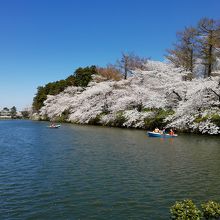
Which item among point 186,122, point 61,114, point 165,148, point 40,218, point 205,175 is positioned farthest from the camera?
point 61,114

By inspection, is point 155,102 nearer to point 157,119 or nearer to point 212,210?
point 157,119

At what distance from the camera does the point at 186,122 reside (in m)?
39.0

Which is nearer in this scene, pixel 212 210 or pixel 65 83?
pixel 212 210

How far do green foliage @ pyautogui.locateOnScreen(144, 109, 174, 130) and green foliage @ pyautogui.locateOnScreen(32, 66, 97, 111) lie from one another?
39801 millimetres

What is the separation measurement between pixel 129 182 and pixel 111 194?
210 centimetres

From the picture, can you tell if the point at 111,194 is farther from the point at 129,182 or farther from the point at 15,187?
the point at 15,187

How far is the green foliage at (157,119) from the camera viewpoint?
Answer: 44.5 metres

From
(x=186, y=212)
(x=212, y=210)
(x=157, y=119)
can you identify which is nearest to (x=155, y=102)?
(x=157, y=119)

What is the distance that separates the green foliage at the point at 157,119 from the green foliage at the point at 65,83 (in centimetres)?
3980

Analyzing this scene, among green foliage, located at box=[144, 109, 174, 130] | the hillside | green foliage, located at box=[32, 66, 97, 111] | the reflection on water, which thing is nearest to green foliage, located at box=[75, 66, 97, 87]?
green foliage, located at box=[32, 66, 97, 111]

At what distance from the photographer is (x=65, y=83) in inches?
3770

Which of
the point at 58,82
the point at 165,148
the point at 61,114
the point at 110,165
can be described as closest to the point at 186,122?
the point at 165,148

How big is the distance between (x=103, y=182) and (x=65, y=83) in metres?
82.4

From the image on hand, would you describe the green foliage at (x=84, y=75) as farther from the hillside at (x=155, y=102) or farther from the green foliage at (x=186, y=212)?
the green foliage at (x=186, y=212)
